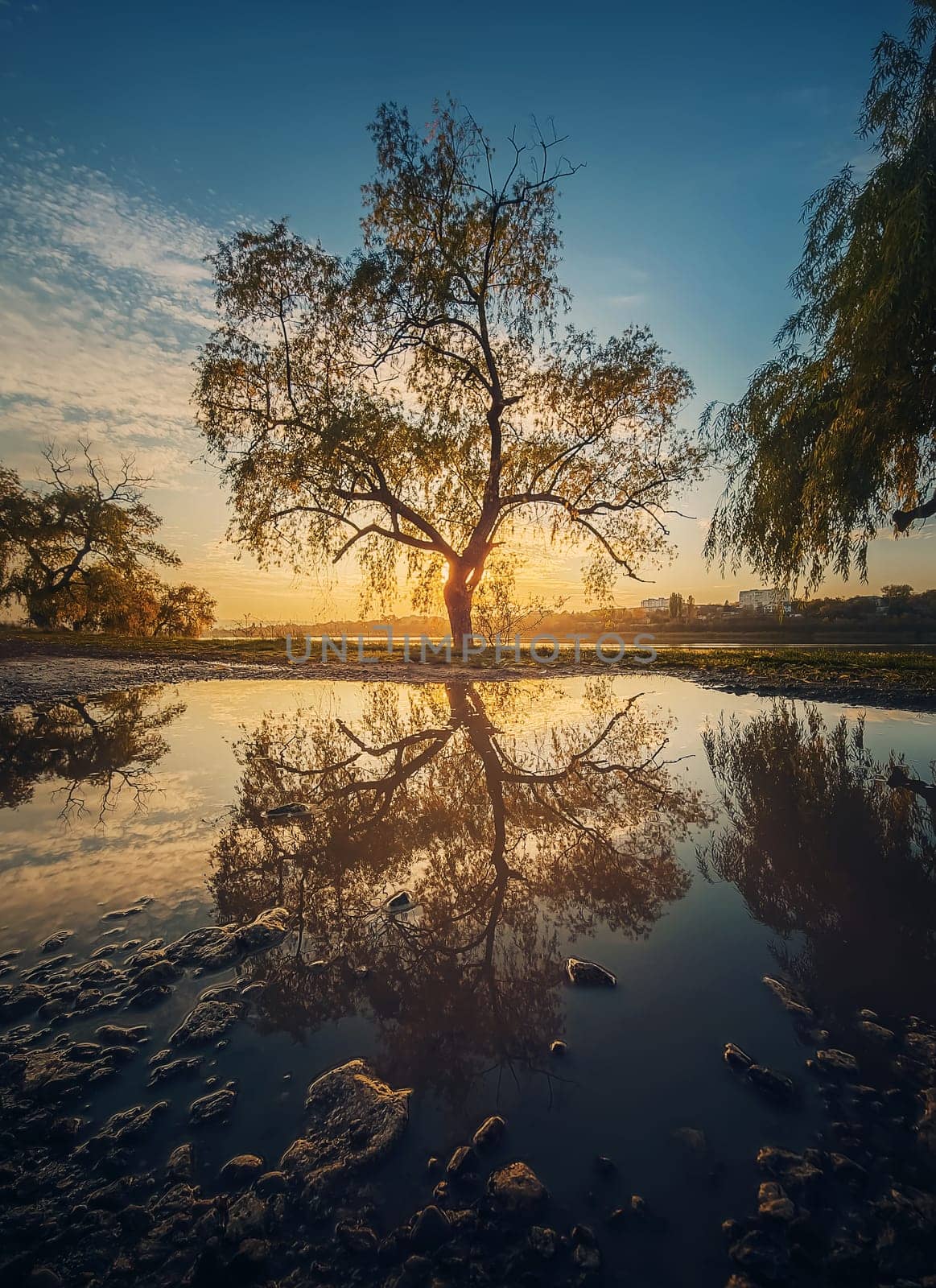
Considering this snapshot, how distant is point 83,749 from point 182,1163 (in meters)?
5.74

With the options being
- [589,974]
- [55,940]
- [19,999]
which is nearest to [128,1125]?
[19,999]

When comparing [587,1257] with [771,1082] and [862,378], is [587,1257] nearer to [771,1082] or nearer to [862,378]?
[771,1082]

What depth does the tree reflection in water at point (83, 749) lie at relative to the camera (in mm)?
4457

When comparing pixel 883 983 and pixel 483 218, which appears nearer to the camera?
pixel 883 983

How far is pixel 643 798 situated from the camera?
14.2ft

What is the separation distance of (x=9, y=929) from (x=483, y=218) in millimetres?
21596

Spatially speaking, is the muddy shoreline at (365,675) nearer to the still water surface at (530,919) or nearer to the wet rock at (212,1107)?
the still water surface at (530,919)

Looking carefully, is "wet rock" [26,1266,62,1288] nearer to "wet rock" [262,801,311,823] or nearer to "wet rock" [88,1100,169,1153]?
"wet rock" [88,1100,169,1153]

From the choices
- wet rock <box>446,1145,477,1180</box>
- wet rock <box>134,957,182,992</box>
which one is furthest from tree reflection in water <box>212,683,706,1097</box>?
wet rock <box>134,957,182,992</box>

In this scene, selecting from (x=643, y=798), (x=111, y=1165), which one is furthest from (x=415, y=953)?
(x=643, y=798)

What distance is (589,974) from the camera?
6.84 feet

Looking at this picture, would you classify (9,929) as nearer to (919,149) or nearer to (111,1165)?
(111,1165)

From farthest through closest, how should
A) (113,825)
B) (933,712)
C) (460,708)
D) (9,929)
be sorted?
(460,708) < (933,712) < (113,825) < (9,929)

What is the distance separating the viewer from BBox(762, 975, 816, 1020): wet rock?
1870 mm
